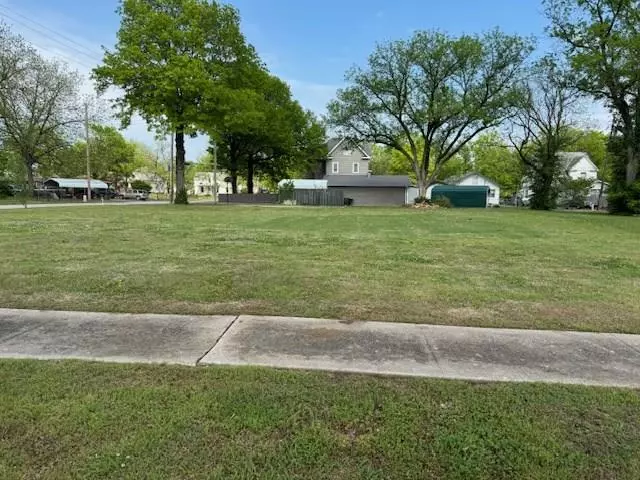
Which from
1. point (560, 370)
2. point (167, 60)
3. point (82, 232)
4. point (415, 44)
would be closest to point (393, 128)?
point (415, 44)

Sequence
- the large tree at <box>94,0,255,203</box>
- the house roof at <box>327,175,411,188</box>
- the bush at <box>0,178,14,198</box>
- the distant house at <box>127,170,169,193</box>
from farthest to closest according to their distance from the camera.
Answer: the distant house at <box>127,170,169,193</box>, the house roof at <box>327,175,411,188</box>, the bush at <box>0,178,14,198</box>, the large tree at <box>94,0,255,203</box>

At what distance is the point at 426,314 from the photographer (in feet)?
15.3

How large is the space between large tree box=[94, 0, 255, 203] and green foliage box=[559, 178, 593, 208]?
121 ft

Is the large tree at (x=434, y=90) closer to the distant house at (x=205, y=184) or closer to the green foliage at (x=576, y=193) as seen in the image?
the green foliage at (x=576, y=193)

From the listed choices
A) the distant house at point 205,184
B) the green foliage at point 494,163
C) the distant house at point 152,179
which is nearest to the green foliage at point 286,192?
the green foliage at point 494,163

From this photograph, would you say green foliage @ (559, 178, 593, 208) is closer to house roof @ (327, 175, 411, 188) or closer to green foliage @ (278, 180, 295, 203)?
house roof @ (327, 175, 411, 188)

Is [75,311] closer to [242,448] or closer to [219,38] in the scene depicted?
[242,448]

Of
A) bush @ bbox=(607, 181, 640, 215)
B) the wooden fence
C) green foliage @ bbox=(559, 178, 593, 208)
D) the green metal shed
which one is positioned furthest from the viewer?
green foliage @ bbox=(559, 178, 593, 208)

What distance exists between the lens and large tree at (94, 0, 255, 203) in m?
26.4

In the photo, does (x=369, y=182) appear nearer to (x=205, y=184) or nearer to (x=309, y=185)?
(x=309, y=185)

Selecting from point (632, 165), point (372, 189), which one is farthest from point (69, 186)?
point (632, 165)

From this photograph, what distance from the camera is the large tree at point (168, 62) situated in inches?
1038

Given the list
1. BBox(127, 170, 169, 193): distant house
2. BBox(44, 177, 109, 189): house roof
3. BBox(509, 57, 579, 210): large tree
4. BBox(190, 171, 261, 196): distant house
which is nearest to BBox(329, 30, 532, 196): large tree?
BBox(509, 57, 579, 210): large tree

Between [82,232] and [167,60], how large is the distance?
19055 mm
